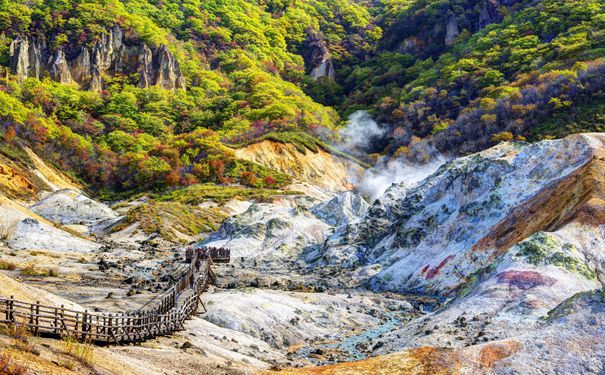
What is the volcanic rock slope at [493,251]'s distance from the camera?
1962 cm

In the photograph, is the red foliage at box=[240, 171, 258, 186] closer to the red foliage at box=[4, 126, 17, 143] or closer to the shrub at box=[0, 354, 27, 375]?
the red foliage at box=[4, 126, 17, 143]

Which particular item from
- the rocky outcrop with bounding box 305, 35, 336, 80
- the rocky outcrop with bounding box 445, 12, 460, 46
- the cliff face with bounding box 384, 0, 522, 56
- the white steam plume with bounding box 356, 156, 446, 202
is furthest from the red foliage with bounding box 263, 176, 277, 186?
the rocky outcrop with bounding box 305, 35, 336, 80

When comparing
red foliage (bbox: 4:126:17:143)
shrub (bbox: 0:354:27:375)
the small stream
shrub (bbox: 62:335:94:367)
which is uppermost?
shrub (bbox: 0:354:27:375)

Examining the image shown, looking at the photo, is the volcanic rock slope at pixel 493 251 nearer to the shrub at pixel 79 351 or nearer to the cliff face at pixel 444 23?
the shrub at pixel 79 351

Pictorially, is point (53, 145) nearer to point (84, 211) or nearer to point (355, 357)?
point (84, 211)

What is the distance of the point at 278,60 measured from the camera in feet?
533

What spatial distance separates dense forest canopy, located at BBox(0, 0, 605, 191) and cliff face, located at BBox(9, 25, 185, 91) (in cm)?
29

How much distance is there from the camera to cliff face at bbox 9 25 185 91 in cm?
11806

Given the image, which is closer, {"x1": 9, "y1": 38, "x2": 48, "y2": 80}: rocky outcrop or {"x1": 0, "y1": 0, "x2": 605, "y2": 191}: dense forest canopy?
{"x1": 0, "y1": 0, "x2": 605, "y2": 191}: dense forest canopy

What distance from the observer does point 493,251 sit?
121 ft

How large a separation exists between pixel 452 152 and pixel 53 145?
62.5 m

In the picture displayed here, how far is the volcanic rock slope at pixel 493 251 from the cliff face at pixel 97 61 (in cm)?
7120

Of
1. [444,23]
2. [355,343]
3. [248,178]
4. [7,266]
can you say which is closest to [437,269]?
[355,343]

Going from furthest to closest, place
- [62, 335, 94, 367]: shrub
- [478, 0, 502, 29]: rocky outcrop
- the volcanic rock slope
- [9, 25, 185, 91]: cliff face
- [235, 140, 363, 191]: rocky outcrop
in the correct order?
[478, 0, 502, 29]: rocky outcrop
[9, 25, 185, 91]: cliff face
[235, 140, 363, 191]: rocky outcrop
the volcanic rock slope
[62, 335, 94, 367]: shrub
